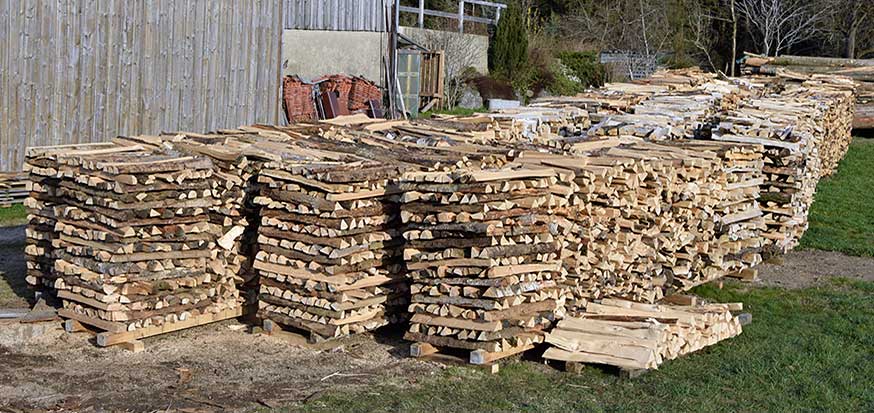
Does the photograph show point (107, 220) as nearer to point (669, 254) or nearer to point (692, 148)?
point (669, 254)

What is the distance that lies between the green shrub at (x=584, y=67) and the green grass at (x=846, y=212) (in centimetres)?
1221

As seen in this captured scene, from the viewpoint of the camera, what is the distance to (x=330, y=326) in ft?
32.9

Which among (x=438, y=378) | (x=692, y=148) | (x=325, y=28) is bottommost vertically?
(x=438, y=378)

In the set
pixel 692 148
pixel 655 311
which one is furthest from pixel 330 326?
pixel 692 148

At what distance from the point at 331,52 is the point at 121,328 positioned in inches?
589

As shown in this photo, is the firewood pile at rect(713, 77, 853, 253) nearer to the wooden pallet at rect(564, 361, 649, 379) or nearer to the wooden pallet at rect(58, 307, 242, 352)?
the wooden pallet at rect(564, 361, 649, 379)

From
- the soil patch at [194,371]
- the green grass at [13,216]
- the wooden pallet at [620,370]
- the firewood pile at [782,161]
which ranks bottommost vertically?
the soil patch at [194,371]

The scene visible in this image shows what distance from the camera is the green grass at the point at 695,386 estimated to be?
8750 millimetres

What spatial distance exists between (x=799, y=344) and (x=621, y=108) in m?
8.66

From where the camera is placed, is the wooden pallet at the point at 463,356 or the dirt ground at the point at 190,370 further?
the wooden pallet at the point at 463,356

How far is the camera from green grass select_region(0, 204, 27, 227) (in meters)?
15.8

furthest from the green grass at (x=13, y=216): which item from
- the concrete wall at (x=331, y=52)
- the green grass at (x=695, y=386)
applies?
the green grass at (x=695, y=386)

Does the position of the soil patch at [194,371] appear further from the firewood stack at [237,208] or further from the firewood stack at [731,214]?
the firewood stack at [731,214]

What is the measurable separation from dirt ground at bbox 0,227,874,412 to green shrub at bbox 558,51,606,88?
26264 mm
